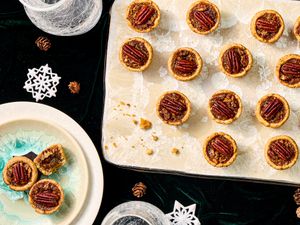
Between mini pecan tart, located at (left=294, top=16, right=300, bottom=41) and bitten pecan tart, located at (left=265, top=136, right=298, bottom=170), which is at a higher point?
mini pecan tart, located at (left=294, top=16, right=300, bottom=41)

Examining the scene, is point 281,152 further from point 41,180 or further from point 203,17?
point 41,180

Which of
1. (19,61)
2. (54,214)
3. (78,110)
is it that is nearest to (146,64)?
(78,110)

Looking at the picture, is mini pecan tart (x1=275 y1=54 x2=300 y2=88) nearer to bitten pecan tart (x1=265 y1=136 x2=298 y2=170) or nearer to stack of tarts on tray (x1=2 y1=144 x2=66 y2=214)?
bitten pecan tart (x1=265 y1=136 x2=298 y2=170)

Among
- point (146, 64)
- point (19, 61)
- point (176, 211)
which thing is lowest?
point (176, 211)

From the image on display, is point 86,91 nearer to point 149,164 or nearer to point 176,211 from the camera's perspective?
point 149,164

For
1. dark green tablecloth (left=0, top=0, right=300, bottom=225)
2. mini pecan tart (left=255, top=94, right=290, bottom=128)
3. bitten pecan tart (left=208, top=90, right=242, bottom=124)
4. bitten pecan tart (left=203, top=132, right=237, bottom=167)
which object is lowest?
dark green tablecloth (left=0, top=0, right=300, bottom=225)

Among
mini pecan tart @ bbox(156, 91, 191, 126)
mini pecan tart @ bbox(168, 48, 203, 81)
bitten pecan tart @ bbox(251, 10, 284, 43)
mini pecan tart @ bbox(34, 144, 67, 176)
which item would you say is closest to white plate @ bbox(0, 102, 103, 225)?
mini pecan tart @ bbox(34, 144, 67, 176)
